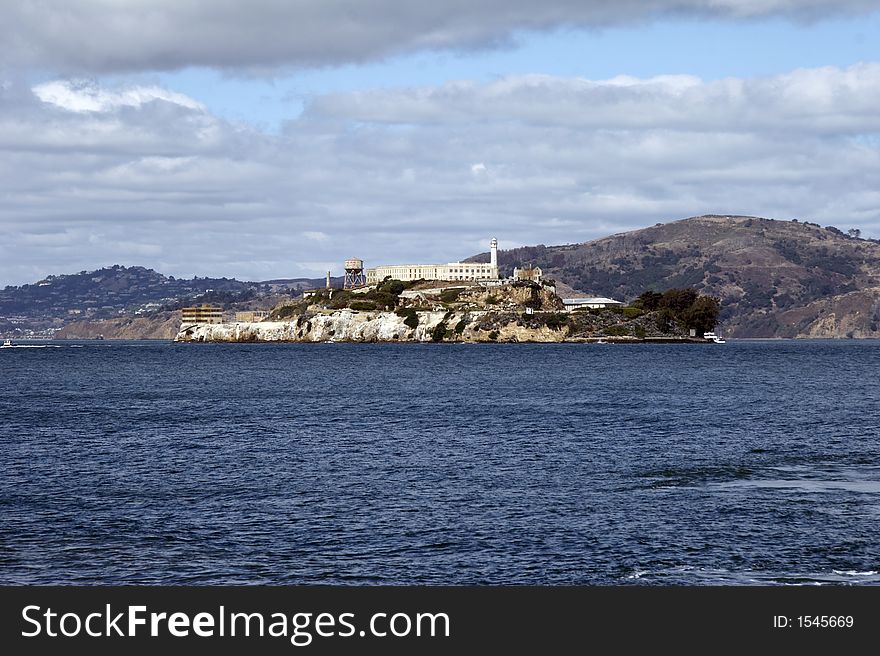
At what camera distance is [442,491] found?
47.2 meters

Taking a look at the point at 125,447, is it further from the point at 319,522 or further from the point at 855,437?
the point at 855,437

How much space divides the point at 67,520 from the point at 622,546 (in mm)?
20876

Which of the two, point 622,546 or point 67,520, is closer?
point 622,546

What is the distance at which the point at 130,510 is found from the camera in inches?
1703

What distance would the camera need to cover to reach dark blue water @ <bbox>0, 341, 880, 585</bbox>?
112 feet

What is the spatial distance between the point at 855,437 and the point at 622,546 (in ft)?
122

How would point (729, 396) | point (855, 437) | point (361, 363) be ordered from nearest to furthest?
1. point (855, 437)
2. point (729, 396)
3. point (361, 363)

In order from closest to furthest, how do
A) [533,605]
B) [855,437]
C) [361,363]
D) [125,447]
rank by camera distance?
[533,605], [125,447], [855,437], [361,363]

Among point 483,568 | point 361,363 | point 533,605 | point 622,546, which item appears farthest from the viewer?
point 361,363

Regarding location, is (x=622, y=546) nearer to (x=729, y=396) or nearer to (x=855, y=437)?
(x=855, y=437)

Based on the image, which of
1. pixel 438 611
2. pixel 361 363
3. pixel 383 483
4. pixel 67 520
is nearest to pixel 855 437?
pixel 383 483

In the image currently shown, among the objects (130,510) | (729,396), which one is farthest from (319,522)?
(729,396)

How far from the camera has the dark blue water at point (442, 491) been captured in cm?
3400

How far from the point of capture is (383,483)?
49.6 meters
